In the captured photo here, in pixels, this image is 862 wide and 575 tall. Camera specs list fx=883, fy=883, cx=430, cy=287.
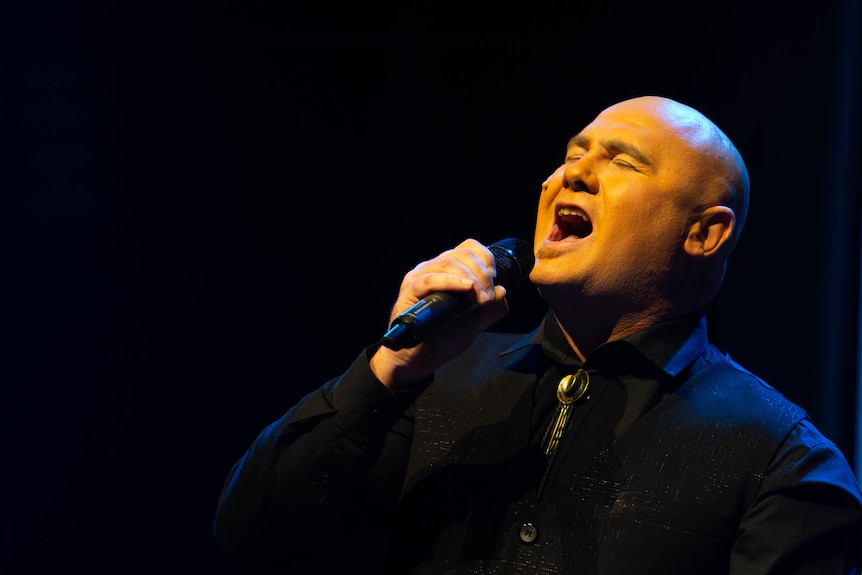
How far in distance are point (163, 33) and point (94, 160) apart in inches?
14.4

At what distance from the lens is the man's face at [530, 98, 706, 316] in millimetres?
1424

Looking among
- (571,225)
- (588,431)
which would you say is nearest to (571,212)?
(571,225)

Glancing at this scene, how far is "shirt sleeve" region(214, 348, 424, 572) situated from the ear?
1.77 ft

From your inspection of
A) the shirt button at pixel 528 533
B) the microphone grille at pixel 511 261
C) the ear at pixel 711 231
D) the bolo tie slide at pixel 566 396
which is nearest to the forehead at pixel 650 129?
the ear at pixel 711 231

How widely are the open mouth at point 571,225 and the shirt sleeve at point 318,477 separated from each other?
15.6 inches

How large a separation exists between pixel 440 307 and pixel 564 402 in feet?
1.21

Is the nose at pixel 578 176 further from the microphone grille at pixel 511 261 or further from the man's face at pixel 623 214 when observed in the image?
the microphone grille at pixel 511 261

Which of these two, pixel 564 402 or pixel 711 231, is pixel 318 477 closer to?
pixel 564 402

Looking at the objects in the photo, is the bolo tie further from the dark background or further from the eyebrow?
the dark background

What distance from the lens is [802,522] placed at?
4.02ft

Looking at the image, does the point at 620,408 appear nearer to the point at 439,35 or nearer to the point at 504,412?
the point at 504,412

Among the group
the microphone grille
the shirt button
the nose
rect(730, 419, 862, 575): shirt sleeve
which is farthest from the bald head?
the shirt button

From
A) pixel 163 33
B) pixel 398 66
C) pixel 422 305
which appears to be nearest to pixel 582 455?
pixel 422 305

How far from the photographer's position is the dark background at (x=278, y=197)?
198cm
